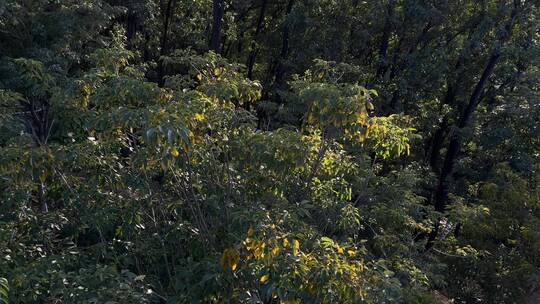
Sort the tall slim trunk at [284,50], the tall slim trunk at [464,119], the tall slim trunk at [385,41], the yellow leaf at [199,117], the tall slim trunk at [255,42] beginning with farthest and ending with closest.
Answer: the tall slim trunk at [255,42] < the tall slim trunk at [284,50] < the tall slim trunk at [385,41] < the tall slim trunk at [464,119] < the yellow leaf at [199,117]

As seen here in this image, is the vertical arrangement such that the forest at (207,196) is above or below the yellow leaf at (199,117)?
below

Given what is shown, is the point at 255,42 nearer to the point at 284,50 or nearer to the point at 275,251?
the point at 284,50

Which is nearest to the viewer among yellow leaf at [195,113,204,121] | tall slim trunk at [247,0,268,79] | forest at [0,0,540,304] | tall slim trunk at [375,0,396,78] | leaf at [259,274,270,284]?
leaf at [259,274,270,284]

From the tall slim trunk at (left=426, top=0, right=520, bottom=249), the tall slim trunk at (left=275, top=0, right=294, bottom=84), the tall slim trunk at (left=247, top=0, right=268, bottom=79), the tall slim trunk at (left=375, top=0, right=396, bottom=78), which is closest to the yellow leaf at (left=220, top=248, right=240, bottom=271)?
the tall slim trunk at (left=426, top=0, right=520, bottom=249)

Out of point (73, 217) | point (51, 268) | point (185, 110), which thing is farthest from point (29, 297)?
point (185, 110)

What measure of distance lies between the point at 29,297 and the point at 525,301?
25.0ft

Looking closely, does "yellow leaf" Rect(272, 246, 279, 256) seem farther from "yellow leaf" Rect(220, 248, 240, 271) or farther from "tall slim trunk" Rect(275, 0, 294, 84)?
"tall slim trunk" Rect(275, 0, 294, 84)

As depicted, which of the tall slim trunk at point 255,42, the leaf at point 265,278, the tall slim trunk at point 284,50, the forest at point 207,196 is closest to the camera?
the leaf at point 265,278

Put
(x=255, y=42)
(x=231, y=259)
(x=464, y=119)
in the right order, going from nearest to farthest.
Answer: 1. (x=231, y=259)
2. (x=464, y=119)
3. (x=255, y=42)

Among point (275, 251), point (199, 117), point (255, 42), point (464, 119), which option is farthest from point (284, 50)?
point (275, 251)

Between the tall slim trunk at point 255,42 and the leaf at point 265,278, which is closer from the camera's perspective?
A: the leaf at point 265,278

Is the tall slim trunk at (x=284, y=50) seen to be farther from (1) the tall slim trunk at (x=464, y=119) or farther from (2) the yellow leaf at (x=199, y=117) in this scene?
(2) the yellow leaf at (x=199, y=117)

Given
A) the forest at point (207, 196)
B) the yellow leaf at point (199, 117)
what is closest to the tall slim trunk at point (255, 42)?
the forest at point (207, 196)

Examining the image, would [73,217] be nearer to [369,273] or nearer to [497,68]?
[369,273]
